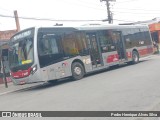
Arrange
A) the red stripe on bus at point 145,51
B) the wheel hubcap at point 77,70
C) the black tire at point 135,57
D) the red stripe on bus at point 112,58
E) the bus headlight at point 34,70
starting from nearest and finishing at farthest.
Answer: the bus headlight at point 34,70, the wheel hubcap at point 77,70, the red stripe on bus at point 112,58, the black tire at point 135,57, the red stripe on bus at point 145,51

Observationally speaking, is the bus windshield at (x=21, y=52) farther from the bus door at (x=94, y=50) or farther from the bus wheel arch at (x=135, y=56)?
the bus wheel arch at (x=135, y=56)

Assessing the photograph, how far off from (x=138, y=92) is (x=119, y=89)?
1.27m

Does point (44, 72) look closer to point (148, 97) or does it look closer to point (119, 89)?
point (119, 89)

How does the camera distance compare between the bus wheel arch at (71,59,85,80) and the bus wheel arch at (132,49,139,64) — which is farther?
the bus wheel arch at (132,49,139,64)

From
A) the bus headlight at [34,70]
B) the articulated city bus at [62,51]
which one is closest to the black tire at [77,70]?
the articulated city bus at [62,51]

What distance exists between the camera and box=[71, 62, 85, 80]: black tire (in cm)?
1766

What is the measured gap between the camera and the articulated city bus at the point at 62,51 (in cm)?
1577

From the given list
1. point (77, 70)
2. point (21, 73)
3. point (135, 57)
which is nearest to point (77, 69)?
point (77, 70)

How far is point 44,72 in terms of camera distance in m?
15.7

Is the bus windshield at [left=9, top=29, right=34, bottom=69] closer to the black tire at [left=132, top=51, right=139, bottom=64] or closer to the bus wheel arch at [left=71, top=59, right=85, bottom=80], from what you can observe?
the bus wheel arch at [left=71, top=59, right=85, bottom=80]

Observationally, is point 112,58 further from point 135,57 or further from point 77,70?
point 77,70

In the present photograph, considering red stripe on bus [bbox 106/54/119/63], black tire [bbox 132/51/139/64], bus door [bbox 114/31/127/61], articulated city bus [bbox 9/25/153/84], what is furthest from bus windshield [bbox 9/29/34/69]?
black tire [bbox 132/51/139/64]

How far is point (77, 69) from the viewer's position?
17.9 meters

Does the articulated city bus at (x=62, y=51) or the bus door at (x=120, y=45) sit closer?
the articulated city bus at (x=62, y=51)
